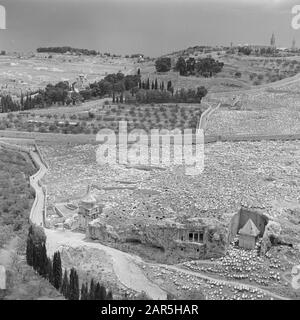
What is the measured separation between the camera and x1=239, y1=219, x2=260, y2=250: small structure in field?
46.6ft

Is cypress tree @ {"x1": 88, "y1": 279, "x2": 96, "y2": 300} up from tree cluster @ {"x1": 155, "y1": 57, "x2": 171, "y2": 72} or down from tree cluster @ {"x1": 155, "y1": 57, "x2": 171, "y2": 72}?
down

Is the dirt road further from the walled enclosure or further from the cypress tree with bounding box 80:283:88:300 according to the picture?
the cypress tree with bounding box 80:283:88:300

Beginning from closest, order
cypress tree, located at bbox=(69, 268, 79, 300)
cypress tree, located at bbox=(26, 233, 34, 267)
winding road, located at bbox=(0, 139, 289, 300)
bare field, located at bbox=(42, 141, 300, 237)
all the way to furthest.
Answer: cypress tree, located at bbox=(69, 268, 79, 300)
winding road, located at bbox=(0, 139, 289, 300)
cypress tree, located at bbox=(26, 233, 34, 267)
bare field, located at bbox=(42, 141, 300, 237)

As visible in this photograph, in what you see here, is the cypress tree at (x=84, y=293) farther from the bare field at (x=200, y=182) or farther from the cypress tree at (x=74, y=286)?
the bare field at (x=200, y=182)

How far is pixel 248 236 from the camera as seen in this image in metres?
14.2

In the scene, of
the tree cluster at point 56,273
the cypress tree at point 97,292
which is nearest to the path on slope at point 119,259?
the tree cluster at point 56,273

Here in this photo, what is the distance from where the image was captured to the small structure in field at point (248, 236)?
14195mm

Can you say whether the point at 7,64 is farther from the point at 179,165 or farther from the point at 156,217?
the point at 156,217

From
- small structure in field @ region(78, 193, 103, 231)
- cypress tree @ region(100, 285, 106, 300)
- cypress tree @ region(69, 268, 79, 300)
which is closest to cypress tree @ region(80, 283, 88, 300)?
cypress tree @ region(69, 268, 79, 300)

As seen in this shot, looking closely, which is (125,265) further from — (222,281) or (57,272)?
(222,281)

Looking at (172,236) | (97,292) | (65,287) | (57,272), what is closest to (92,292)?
(97,292)

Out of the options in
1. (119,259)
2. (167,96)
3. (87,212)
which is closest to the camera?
(119,259)

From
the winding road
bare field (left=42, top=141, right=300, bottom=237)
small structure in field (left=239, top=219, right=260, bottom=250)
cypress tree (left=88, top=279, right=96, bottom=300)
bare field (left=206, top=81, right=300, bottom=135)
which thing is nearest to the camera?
cypress tree (left=88, top=279, right=96, bottom=300)

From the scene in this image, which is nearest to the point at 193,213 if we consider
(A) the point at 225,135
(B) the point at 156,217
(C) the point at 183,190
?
(B) the point at 156,217
